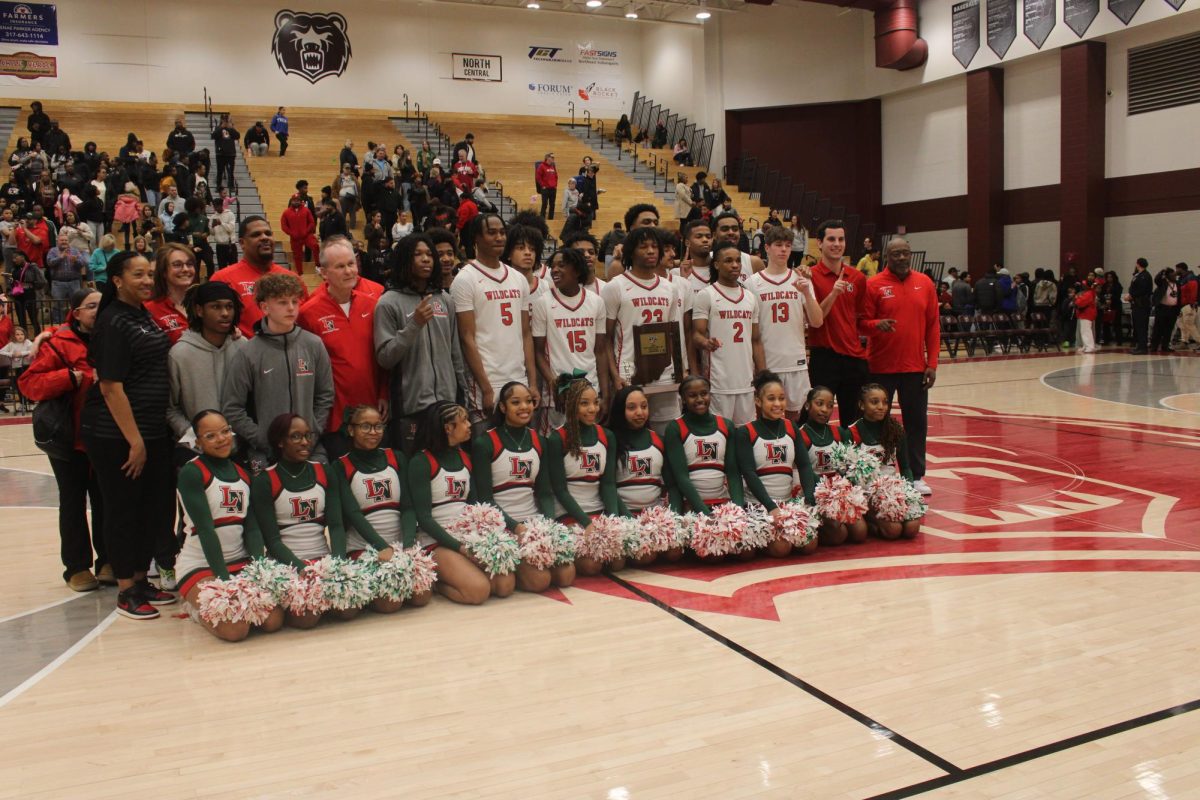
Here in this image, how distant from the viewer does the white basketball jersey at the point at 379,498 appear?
454 cm

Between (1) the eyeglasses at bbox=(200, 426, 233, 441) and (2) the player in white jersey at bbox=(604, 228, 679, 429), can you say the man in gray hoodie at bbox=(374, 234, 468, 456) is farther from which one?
(2) the player in white jersey at bbox=(604, 228, 679, 429)

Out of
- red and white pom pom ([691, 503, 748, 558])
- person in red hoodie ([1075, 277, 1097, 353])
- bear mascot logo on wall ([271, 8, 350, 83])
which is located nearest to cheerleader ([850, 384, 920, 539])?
red and white pom pom ([691, 503, 748, 558])

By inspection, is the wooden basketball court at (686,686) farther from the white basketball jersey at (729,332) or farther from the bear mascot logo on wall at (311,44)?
the bear mascot logo on wall at (311,44)

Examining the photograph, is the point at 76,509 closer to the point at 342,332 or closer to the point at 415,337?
the point at 342,332

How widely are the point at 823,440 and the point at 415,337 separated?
2.41 metres

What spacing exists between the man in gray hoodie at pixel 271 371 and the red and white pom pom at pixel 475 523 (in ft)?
2.71

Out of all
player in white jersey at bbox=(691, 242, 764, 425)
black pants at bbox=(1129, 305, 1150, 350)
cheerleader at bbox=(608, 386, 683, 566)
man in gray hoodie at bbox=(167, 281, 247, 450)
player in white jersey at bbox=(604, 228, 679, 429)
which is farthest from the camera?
black pants at bbox=(1129, 305, 1150, 350)

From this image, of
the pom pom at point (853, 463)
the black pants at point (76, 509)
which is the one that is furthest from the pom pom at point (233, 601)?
the pom pom at point (853, 463)

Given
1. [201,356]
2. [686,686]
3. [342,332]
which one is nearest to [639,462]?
[342,332]

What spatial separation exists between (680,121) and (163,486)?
25523 millimetres

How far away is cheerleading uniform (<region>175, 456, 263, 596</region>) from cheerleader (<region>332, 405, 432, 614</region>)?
16.8 inches

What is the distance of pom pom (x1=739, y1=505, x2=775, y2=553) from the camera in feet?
16.2

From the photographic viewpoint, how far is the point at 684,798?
2.71 meters

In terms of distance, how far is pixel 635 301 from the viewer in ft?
17.9
